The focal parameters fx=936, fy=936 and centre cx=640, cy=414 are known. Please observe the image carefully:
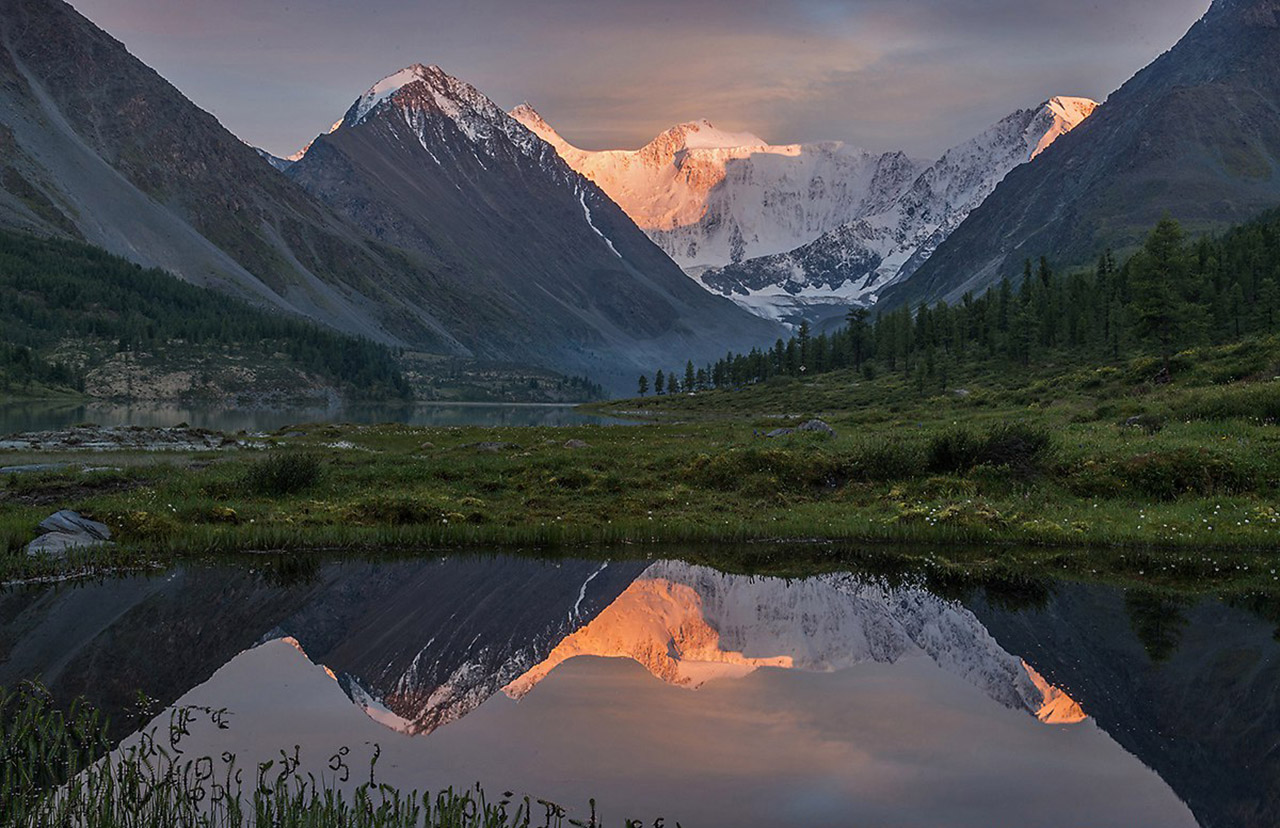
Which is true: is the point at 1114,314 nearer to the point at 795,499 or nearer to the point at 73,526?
the point at 795,499

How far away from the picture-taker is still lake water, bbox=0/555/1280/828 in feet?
43.6

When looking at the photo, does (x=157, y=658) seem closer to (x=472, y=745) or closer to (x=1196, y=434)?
(x=472, y=745)

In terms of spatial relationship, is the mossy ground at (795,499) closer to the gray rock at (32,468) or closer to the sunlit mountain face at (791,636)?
the gray rock at (32,468)

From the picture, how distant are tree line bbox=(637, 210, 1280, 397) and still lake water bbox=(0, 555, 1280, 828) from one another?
69135mm

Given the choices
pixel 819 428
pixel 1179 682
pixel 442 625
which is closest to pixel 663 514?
pixel 442 625

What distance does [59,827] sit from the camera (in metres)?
11.2

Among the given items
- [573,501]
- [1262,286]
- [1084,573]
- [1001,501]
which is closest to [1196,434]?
[1001,501]

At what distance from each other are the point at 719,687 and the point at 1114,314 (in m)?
132

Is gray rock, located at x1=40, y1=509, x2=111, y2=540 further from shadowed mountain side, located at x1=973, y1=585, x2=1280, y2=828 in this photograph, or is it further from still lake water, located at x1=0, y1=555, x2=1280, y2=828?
shadowed mountain side, located at x1=973, y1=585, x2=1280, y2=828

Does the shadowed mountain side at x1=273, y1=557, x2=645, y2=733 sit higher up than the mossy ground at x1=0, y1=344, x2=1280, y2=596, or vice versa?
the mossy ground at x1=0, y1=344, x2=1280, y2=596

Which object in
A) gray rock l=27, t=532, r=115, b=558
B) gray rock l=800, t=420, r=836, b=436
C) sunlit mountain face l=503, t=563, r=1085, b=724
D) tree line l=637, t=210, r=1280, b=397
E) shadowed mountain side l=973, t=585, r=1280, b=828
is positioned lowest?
sunlit mountain face l=503, t=563, r=1085, b=724

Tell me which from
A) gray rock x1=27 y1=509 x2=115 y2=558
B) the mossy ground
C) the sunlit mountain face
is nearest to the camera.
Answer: the sunlit mountain face

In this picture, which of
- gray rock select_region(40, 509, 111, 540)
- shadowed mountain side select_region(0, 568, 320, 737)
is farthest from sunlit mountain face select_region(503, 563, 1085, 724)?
gray rock select_region(40, 509, 111, 540)

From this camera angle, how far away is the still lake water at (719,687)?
13.3 metres
